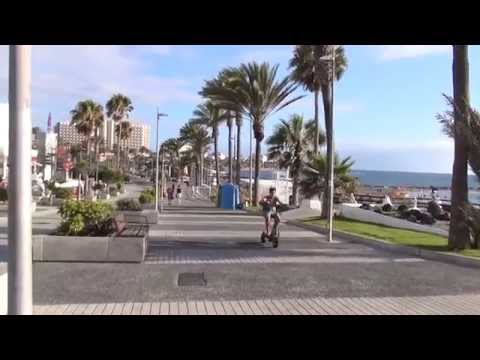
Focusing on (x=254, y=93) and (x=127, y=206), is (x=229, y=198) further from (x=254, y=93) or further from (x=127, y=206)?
(x=127, y=206)

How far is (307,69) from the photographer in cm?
3228

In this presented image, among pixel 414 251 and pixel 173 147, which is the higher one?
pixel 173 147

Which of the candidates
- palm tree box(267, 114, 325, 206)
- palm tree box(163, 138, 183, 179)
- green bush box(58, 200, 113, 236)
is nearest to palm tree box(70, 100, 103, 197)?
palm tree box(163, 138, 183, 179)

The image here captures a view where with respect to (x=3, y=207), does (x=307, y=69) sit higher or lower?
higher

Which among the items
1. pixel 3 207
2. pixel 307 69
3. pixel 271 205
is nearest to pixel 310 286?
pixel 271 205

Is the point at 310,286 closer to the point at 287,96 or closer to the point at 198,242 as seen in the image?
the point at 198,242

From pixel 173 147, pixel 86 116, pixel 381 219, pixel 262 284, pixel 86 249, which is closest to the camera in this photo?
pixel 262 284

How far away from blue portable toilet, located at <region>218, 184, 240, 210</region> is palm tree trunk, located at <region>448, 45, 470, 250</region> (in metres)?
24.0

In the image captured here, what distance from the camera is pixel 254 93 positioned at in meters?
35.5

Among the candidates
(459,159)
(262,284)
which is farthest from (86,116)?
(262,284)

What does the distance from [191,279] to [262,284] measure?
1.18 m
